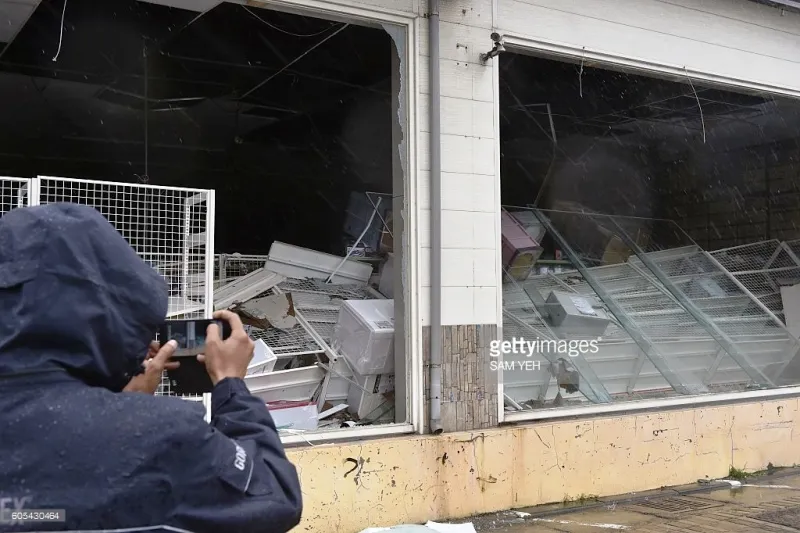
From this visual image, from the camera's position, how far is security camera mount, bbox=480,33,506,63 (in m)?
5.31

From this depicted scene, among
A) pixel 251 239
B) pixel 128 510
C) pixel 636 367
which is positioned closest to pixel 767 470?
pixel 636 367

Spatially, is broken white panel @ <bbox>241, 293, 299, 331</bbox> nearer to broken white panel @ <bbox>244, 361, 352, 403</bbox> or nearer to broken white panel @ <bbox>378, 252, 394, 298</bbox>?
broken white panel @ <bbox>244, 361, 352, 403</bbox>

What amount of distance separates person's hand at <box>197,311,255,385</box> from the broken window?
107 inches

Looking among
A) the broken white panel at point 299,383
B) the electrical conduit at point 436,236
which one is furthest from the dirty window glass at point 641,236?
the broken white panel at point 299,383

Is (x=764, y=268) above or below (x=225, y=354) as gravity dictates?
above

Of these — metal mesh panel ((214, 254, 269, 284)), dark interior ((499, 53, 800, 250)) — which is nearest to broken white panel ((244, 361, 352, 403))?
metal mesh panel ((214, 254, 269, 284))

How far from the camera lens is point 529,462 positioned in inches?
208

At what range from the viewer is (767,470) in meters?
6.33

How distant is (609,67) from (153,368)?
543 cm

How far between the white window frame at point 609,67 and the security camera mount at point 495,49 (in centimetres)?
11

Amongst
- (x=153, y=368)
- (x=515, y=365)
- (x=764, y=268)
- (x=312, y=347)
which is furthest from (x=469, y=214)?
(x=764, y=268)

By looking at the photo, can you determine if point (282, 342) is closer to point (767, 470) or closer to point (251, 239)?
point (767, 470)

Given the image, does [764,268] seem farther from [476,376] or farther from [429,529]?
[429,529]

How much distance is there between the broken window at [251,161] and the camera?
5.16 meters
